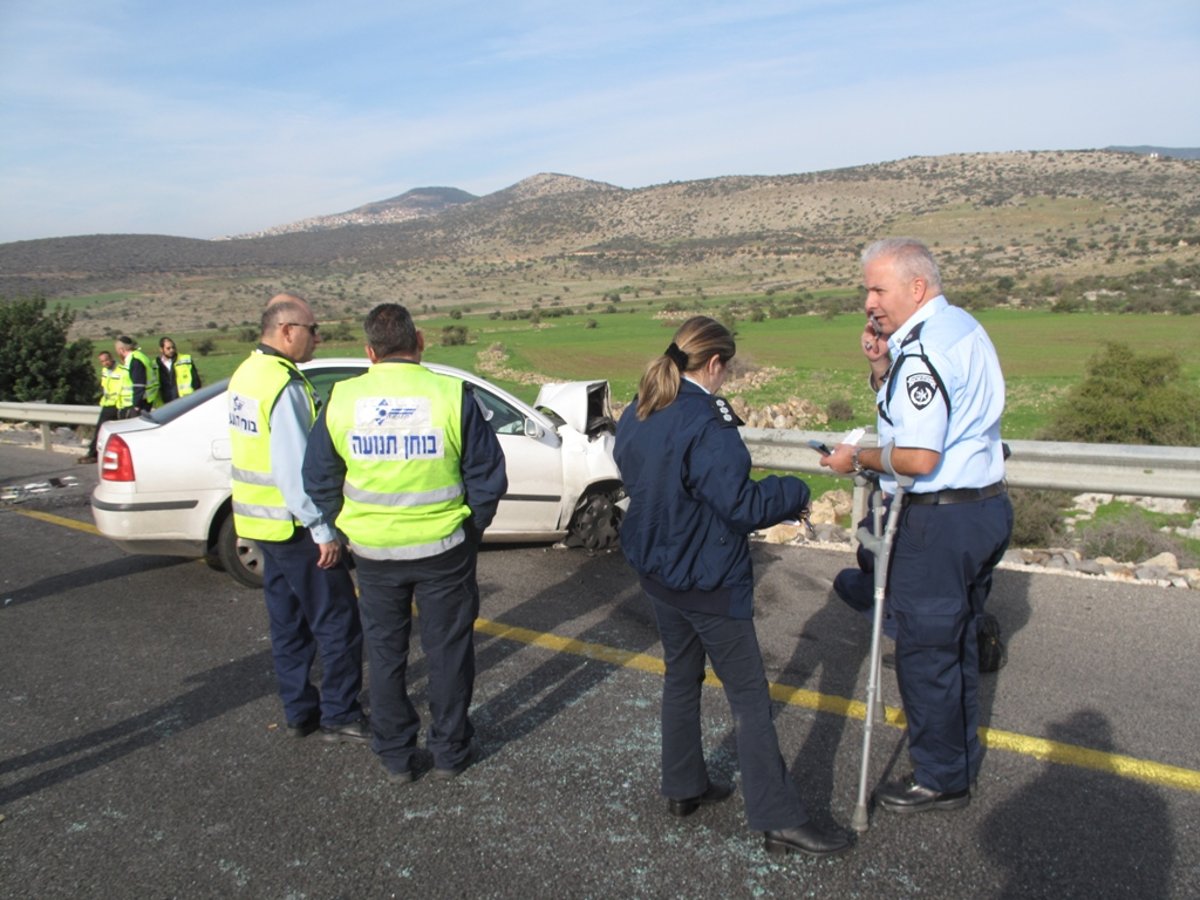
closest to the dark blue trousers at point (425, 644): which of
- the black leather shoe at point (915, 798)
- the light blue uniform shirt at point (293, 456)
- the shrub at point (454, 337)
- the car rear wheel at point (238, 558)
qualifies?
the light blue uniform shirt at point (293, 456)

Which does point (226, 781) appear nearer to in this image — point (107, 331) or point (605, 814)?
point (605, 814)

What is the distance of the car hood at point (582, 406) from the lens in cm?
757

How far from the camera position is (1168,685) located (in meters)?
4.57

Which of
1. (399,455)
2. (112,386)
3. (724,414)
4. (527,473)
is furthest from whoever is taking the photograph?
(112,386)

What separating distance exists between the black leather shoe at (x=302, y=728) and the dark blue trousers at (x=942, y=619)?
2.57m

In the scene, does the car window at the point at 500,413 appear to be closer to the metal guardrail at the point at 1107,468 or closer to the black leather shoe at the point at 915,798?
the metal guardrail at the point at 1107,468

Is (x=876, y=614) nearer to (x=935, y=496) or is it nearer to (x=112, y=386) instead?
(x=935, y=496)

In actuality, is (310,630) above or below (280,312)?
below

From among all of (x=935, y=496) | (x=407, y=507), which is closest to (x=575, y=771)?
Answer: (x=407, y=507)

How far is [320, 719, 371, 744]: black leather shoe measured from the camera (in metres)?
4.24

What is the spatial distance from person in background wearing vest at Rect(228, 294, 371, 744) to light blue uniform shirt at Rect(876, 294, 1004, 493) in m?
2.34

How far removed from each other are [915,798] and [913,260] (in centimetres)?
195

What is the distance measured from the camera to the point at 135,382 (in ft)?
43.4

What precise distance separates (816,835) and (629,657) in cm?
198
